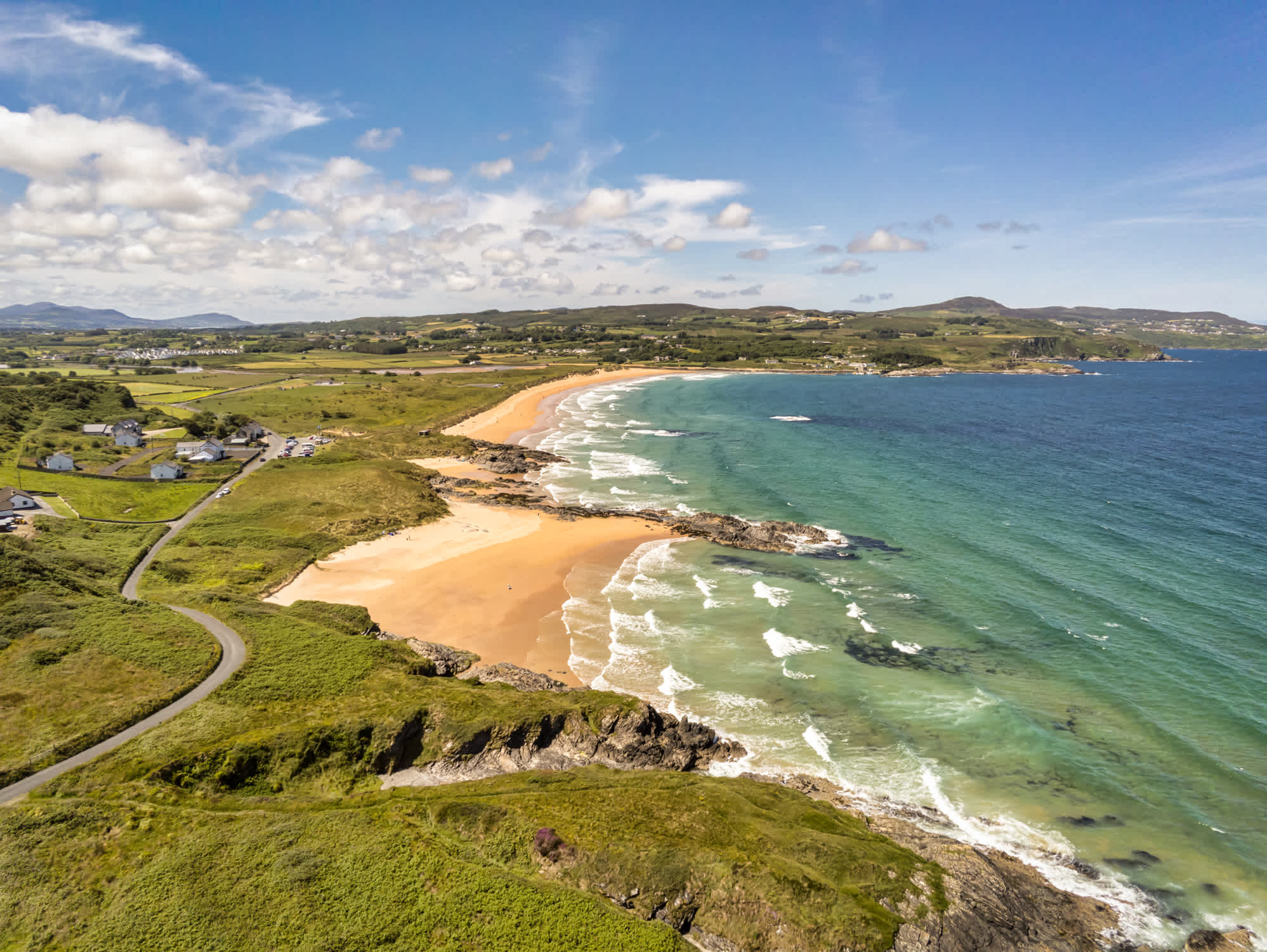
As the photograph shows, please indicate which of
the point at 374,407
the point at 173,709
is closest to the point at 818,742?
the point at 173,709

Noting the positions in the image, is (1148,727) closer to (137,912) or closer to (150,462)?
(137,912)

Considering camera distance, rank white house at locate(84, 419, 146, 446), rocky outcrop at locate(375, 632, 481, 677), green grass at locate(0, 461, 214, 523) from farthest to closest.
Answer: white house at locate(84, 419, 146, 446)
green grass at locate(0, 461, 214, 523)
rocky outcrop at locate(375, 632, 481, 677)

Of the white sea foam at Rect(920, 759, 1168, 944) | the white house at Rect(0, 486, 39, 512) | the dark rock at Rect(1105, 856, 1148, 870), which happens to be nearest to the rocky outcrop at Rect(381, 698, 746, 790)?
the white sea foam at Rect(920, 759, 1168, 944)

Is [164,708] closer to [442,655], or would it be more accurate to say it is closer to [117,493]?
[442,655]

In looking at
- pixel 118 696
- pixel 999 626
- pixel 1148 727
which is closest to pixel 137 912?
pixel 118 696

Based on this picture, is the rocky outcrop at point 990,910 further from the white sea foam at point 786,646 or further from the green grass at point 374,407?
the green grass at point 374,407

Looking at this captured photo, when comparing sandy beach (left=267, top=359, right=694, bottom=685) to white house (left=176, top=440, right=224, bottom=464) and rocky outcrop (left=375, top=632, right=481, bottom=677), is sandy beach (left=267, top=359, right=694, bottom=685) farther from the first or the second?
white house (left=176, top=440, right=224, bottom=464)

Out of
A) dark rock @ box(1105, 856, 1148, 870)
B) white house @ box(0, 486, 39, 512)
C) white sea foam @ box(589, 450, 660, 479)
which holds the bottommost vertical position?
dark rock @ box(1105, 856, 1148, 870)

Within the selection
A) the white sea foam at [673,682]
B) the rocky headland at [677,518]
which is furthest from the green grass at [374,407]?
the white sea foam at [673,682]
